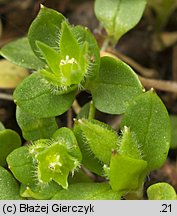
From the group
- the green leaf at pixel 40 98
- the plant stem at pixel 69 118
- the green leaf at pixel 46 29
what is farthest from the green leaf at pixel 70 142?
the plant stem at pixel 69 118

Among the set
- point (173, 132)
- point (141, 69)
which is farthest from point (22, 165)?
point (141, 69)

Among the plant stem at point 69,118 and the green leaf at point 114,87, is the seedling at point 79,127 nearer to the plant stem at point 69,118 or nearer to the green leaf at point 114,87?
the green leaf at point 114,87

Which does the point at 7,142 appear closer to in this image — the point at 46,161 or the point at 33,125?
the point at 33,125

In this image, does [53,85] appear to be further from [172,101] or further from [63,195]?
[172,101]

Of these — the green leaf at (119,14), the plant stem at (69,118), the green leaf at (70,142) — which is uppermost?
the green leaf at (119,14)

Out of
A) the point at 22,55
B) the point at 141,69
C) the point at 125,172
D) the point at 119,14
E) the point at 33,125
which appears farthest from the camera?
the point at 141,69

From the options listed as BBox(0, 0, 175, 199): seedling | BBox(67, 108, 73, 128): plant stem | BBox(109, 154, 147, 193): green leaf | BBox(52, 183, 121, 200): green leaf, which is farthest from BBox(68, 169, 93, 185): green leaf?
BBox(67, 108, 73, 128): plant stem

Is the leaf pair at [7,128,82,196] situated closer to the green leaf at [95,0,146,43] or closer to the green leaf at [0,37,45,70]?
the green leaf at [0,37,45,70]
